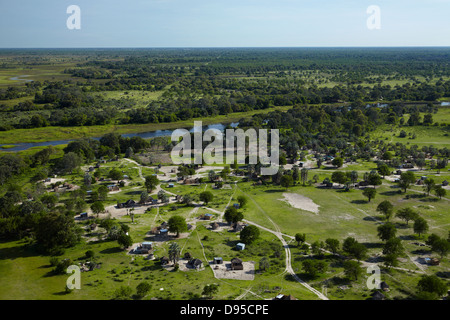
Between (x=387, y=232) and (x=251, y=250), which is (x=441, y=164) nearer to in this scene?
(x=387, y=232)

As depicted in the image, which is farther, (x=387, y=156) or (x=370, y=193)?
(x=387, y=156)

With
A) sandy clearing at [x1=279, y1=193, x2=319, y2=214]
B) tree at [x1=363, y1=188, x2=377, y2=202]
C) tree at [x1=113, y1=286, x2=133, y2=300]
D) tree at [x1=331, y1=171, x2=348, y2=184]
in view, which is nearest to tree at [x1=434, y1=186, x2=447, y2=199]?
tree at [x1=363, y1=188, x2=377, y2=202]

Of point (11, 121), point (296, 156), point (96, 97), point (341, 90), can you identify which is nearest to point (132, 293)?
point (296, 156)

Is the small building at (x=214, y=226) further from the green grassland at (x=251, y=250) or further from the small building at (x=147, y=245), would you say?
the small building at (x=147, y=245)

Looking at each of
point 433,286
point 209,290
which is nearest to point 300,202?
point 433,286

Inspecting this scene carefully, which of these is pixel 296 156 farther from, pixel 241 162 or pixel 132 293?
pixel 132 293

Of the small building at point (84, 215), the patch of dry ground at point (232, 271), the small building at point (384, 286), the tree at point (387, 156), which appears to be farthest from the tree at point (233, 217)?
the tree at point (387, 156)
